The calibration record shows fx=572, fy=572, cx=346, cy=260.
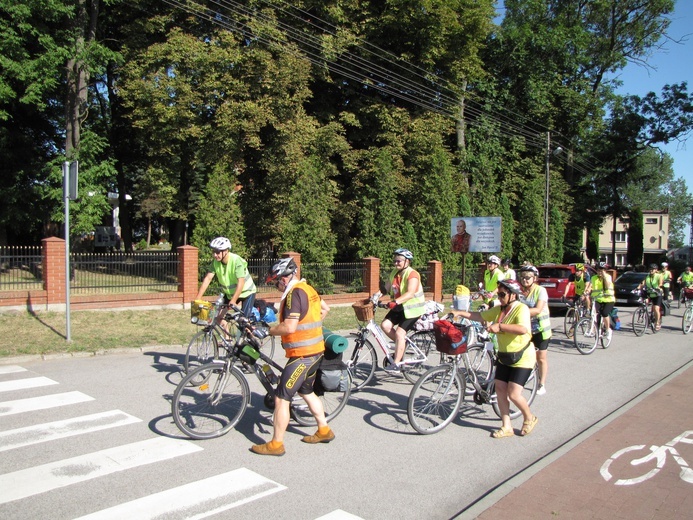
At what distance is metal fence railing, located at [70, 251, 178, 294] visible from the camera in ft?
46.9

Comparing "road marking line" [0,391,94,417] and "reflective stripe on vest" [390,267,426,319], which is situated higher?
"reflective stripe on vest" [390,267,426,319]

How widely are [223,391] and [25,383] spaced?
13.0 feet

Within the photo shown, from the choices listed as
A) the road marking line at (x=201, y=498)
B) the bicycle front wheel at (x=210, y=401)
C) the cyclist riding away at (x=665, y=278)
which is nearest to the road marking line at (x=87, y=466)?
the bicycle front wheel at (x=210, y=401)

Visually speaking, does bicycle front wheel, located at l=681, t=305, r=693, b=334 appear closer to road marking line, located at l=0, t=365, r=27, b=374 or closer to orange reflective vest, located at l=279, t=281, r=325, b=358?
orange reflective vest, located at l=279, t=281, r=325, b=358

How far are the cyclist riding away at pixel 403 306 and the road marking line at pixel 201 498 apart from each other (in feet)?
10.8

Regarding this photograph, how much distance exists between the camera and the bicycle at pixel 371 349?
7.68 metres

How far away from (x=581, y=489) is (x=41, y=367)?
26.6 ft

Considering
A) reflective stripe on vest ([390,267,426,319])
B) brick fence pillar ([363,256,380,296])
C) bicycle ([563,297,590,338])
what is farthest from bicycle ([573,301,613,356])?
brick fence pillar ([363,256,380,296])

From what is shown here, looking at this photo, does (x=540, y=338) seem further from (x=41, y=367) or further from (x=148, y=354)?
(x=41, y=367)

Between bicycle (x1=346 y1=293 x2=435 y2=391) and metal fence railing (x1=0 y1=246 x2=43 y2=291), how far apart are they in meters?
9.14

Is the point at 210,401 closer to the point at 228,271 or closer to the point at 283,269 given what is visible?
the point at 283,269

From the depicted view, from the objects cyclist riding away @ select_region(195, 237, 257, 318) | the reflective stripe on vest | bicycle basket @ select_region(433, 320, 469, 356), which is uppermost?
cyclist riding away @ select_region(195, 237, 257, 318)

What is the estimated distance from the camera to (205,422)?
5.93 meters

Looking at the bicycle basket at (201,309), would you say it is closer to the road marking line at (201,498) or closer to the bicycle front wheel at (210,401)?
the bicycle front wheel at (210,401)
